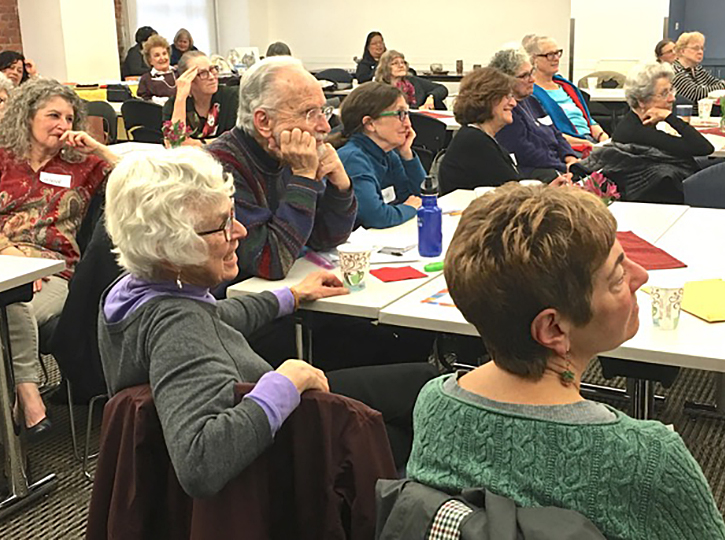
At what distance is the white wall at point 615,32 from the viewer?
962 cm

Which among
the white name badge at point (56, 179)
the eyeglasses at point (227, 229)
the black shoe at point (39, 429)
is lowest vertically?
the black shoe at point (39, 429)

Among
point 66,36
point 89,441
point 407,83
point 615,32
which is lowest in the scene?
point 89,441

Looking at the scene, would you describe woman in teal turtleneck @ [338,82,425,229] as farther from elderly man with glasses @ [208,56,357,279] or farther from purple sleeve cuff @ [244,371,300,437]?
purple sleeve cuff @ [244,371,300,437]

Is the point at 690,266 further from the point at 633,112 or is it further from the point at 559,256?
the point at 633,112

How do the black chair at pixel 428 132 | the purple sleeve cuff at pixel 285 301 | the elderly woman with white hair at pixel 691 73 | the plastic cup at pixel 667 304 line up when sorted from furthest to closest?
1. the elderly woman with white hair at pixel 691 73
2. the black chair at pixel 428 132
3. the purple sleeve cuff at pixel 285 301
4. the plastic cup at pixel 667 304

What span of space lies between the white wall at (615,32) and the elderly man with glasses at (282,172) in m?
7.57

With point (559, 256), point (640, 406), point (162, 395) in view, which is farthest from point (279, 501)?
point (640, 406)

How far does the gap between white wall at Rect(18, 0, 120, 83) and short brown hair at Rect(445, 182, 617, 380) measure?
30.3ft

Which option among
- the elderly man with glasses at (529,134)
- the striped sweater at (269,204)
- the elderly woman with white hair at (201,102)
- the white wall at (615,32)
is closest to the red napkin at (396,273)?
the striped sweater at (269,204)

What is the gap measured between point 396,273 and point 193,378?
117cm

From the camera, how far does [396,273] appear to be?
262cm

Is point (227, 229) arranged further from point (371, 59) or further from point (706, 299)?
point (371, 59)

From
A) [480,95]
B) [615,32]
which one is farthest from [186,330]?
[615,32]

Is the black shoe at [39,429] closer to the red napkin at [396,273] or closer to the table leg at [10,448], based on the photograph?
the table leg at [10,448]
